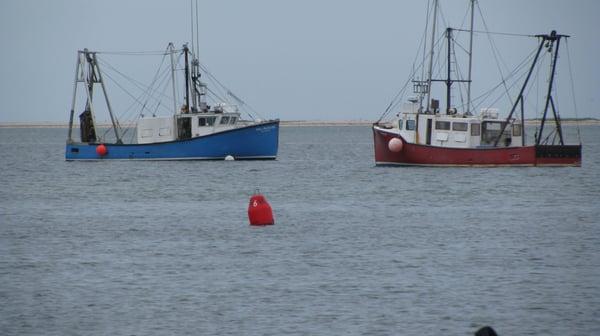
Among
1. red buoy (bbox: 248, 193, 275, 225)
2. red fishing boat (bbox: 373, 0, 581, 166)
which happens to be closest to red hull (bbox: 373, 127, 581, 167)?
red fishing boat (bbox: 373, 0, 581, 166)

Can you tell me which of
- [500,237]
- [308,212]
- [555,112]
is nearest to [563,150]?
[555,112]

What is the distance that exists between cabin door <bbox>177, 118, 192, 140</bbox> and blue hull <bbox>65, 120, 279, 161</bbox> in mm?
426

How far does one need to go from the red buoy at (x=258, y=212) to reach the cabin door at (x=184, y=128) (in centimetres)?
2864

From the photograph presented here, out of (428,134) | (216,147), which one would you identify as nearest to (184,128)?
(216,147)

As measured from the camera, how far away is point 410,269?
26.4 meters

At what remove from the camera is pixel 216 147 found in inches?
2559

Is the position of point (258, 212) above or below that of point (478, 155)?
below

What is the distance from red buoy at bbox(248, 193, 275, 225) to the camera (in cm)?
3522

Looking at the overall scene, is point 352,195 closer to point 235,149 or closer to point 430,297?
point 235,149

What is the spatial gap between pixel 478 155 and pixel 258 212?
71.7 feet

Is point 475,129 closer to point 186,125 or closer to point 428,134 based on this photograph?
point 428,134

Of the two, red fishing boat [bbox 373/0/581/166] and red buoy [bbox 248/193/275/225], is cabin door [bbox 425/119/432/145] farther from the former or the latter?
red buoy [bbox 248/193/275/225]

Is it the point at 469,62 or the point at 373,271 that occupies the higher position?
the point at 469,62

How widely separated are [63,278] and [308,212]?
52.6ft
